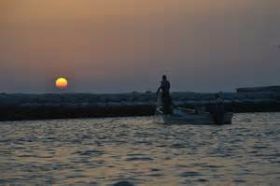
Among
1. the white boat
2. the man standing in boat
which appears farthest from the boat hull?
the man standing in boat

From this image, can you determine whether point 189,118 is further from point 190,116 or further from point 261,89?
point 261,89

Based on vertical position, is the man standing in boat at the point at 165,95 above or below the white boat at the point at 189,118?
above

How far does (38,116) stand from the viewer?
8469cm

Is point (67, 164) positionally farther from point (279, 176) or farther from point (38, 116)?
point (38, 116)

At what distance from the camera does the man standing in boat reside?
4306 cm

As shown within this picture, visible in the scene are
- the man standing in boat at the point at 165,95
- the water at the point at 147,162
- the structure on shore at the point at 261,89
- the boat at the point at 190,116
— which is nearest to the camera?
the water at the point at 147,162

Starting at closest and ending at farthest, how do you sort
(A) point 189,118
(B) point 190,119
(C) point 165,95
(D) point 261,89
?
(C) point 165,95
(A) point 189,118
(B) point 190,119
(D) point 261,89

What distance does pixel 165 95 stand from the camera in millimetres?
43812

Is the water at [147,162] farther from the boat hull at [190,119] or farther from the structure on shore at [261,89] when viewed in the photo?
the structure on shore at [261,89]

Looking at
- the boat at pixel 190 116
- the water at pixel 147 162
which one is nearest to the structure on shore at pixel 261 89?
the boat at pixel 190 116

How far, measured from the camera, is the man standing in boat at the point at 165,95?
43.1 m

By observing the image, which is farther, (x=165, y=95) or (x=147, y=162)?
(x=165, y=95)

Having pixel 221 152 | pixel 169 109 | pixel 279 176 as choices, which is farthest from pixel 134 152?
pixel 169 109

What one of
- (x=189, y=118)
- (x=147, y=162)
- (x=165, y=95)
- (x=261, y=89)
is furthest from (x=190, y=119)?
(x=261, y=89)
